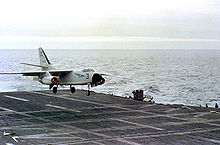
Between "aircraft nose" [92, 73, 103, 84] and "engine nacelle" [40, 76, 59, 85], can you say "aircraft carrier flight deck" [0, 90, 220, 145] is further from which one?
"aircraft nose" [92, 73, 103, 84]

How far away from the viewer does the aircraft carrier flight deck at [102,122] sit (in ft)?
80.2

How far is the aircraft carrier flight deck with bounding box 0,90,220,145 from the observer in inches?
962

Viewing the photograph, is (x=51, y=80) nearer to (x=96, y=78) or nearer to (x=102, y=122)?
(x=96, y=78)

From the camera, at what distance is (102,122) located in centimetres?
3066

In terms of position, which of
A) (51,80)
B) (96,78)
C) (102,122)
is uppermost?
(96,78)

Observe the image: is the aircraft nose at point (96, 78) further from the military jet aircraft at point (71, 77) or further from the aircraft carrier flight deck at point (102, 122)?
the aircraft carrier flight deck at point (102, 122)

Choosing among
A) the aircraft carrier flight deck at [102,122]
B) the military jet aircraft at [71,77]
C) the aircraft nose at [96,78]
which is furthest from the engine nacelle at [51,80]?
the aircraft nose at [96,78]

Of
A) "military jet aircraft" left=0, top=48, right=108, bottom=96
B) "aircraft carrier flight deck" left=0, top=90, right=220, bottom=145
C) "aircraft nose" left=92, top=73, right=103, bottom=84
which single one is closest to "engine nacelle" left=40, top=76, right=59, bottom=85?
"military jet aircraft" left=0, top=48, right=108, bottom=96

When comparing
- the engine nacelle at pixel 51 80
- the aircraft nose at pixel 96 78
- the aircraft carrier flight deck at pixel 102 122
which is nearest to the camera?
the aircraft carrier flight deck at pixel 102 122

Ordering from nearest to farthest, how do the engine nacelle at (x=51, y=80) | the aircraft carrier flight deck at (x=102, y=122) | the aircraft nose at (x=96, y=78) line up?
1. the aircraft carrier flight deck at (x=102, y=122)
2. the aircraft nose at (x=96, y=78)
3. the engine nacelle at (x=51, y=80)

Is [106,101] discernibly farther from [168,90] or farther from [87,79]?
[168,90]

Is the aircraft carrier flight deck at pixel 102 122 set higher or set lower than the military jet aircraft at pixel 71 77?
lower

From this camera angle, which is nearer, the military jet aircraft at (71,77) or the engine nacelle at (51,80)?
the military jet aircraft at (71,77)

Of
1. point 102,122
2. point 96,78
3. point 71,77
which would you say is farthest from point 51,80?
point 102,122
